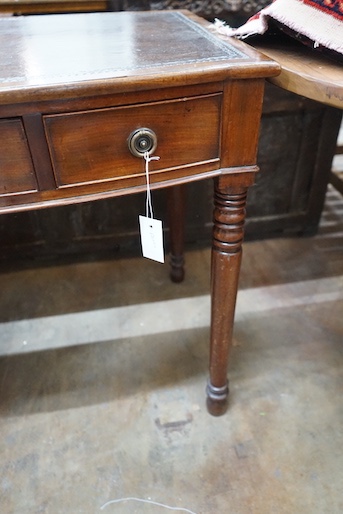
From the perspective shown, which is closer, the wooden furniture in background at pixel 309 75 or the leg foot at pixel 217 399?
the wooden furniture in background at pixel 309 75

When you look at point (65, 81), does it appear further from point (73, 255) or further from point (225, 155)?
point (73, 255)

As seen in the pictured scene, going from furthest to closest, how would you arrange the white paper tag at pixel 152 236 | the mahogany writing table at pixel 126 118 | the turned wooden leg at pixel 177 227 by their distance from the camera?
the turned wooden leg at pixel 177 227
the white paper tag at pixel 152 236
the mahogany writing table at pixel 126 118

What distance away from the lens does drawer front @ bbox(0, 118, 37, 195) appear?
0.52 m

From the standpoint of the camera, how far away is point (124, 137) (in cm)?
56

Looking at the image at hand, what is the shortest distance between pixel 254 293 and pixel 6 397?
0.65 metres

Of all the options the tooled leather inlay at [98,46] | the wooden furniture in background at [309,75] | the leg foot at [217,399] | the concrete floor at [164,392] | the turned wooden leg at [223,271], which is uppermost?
the tooled leather inlay at [98,46]

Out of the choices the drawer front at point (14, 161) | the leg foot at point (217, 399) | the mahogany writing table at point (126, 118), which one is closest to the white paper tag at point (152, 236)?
the mahogany writing table at point (126, 118)

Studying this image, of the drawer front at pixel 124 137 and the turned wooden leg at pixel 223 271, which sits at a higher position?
the drawer front at pixel 124 137

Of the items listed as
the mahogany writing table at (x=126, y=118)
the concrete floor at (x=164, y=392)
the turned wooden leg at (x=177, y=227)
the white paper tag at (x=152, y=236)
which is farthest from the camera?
the turned wooden leg at (x=177, y=227)

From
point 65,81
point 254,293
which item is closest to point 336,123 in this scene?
point 254,293

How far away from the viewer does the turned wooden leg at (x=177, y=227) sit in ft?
3.49

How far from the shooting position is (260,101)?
59 centimetres

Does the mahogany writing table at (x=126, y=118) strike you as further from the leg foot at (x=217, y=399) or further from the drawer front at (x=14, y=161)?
the leg foot at (x=217, y=399)

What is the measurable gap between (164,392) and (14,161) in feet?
1.91
